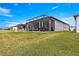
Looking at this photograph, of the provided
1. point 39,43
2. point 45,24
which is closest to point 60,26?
point 45,24

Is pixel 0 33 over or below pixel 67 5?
below

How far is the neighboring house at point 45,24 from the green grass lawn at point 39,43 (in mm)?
52

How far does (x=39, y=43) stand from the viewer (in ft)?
13.5

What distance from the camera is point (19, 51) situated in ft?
13.4

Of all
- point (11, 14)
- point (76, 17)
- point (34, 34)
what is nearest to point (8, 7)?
point (11, 14)

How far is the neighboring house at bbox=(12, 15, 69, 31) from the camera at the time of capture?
13.5ft

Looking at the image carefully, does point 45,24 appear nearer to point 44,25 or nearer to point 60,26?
point 44,25

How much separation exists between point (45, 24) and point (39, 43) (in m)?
0.21

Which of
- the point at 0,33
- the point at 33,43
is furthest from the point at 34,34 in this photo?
the point at 0,33

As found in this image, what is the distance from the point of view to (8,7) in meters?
4.09

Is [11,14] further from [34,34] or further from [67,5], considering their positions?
[67,5]

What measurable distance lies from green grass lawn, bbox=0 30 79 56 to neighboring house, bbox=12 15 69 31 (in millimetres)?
52

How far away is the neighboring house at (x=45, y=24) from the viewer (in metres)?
4.12

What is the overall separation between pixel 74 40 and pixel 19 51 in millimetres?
578
